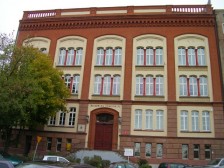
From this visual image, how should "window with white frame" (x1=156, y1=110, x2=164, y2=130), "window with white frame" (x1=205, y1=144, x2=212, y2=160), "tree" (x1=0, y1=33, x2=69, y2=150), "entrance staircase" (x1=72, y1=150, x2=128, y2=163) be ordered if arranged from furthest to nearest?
"window with white frame" (x1=156, y1=110, x2=164, y2=130) < "window with white frame" (x1=205, y1=144, x2=212, y2=160) < "entrance staircase" (x1=72, y1=150, x2=128, y2=163) < "tree" (x1=0, y1=33, x2=69, y2=150)

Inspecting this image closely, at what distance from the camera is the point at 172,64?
1276 inches

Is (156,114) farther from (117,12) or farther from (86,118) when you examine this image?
(117,12)

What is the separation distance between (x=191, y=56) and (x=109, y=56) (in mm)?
9921

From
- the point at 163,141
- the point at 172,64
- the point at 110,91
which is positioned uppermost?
the point at 172,64

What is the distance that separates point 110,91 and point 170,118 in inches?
297

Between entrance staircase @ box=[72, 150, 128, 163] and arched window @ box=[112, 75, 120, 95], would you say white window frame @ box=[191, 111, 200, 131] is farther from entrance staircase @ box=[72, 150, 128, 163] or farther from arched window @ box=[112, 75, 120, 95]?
arched window @ box=[112, 75, 120, 95]

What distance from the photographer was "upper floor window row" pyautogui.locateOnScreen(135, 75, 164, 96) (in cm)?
3175

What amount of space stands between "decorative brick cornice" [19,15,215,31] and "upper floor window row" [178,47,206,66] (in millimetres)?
3135

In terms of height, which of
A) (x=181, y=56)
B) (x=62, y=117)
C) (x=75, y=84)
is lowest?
(x=62, y=117)

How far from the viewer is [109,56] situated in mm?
34375

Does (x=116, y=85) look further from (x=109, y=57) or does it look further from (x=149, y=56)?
(x=149, y=56)

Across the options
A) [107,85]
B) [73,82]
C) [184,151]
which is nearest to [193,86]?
[184,151]

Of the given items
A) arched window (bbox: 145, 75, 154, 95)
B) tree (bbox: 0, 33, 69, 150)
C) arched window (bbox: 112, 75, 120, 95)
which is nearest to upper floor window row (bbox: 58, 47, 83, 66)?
arched window (bbox: 112, 75, 120, 95)

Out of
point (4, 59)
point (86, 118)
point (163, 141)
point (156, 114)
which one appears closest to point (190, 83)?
point (156, 114)
